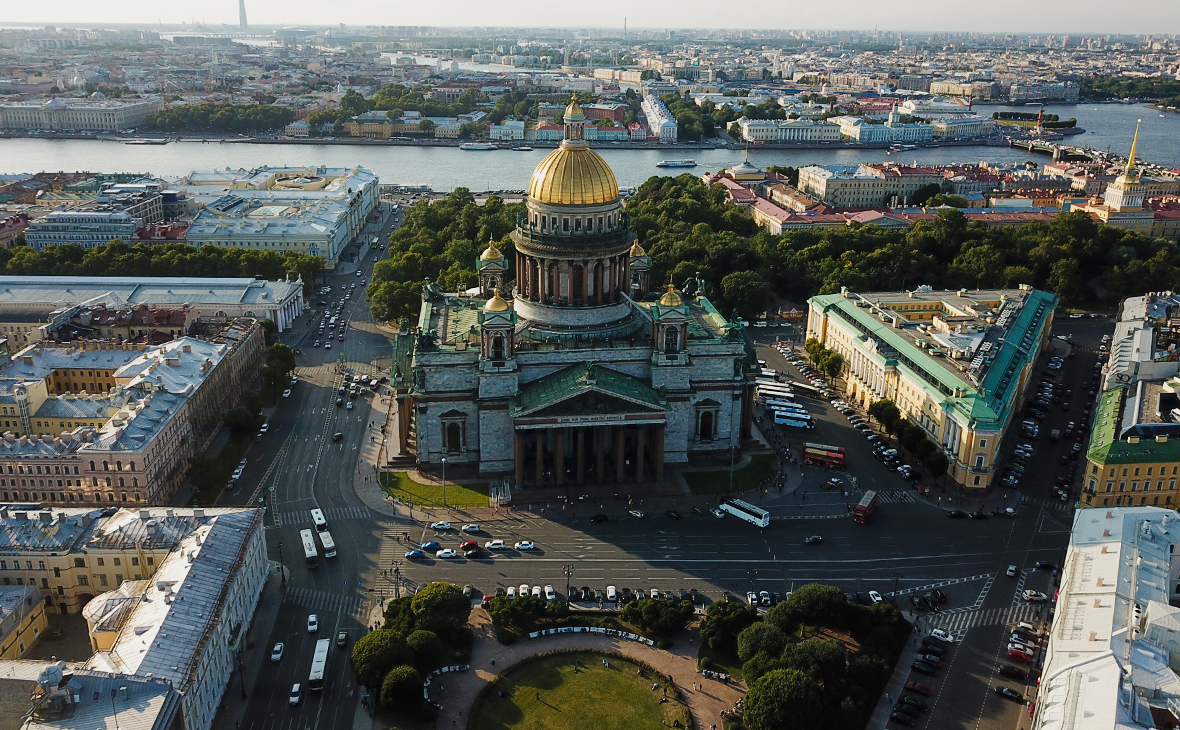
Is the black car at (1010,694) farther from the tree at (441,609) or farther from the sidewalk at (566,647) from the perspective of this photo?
the tree at (441,609)

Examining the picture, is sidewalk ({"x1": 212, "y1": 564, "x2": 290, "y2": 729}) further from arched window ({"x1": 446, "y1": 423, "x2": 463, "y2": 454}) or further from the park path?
arched window ({"x1": 446, "y1": 423, "x2": 463, "y2": 454})

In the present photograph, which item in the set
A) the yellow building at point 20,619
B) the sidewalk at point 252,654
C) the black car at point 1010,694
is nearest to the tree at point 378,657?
the sidewalk at point 252,654

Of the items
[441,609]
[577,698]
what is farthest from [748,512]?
[441,609]

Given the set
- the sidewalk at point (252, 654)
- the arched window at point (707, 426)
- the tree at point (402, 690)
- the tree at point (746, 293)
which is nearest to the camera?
the tree at point (402, 690)

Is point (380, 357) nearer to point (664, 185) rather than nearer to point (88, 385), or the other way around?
point (88, 385)

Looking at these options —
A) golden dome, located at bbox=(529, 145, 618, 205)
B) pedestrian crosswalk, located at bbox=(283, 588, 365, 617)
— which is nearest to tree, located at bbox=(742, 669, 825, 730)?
pedestrian crosswalk, located at bbox=(283, 588, 365, 617)
